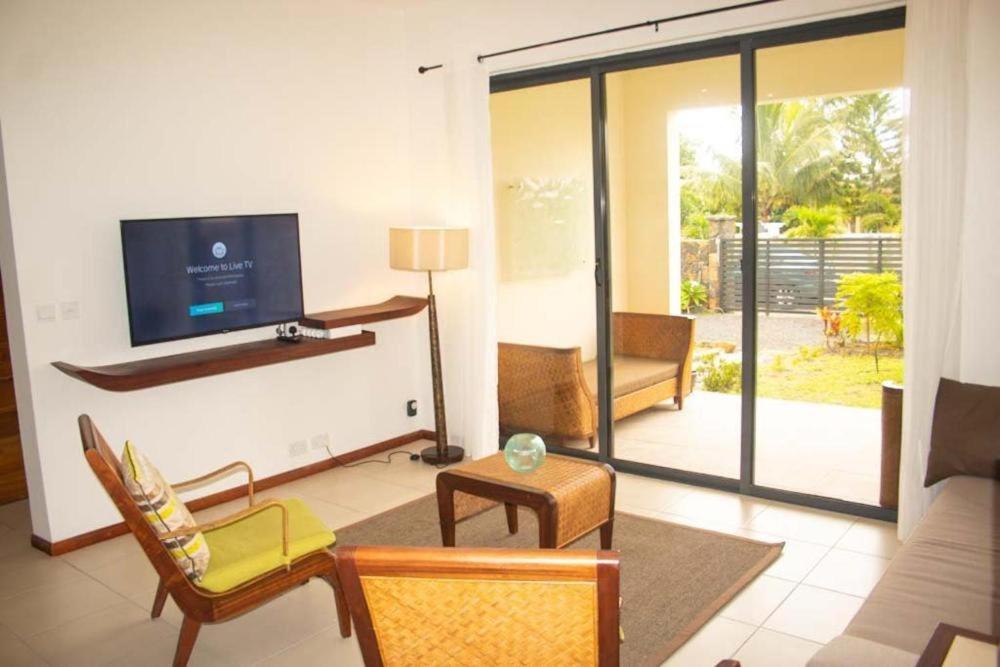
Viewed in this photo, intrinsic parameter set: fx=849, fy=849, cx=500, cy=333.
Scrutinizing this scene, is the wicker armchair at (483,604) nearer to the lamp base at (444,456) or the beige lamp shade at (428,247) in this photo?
the beige lamp shade at (428,247)

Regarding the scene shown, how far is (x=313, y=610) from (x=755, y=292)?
2.73m

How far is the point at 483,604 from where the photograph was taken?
6.35ft

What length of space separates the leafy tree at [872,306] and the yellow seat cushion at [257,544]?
278cm

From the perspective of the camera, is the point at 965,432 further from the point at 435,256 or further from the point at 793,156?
the point at 435,256

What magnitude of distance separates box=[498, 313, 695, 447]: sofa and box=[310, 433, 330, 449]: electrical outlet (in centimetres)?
119

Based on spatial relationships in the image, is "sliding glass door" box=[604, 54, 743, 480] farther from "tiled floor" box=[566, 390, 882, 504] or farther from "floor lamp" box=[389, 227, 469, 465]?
"floor lamp" box=[389, 227, 469, 465]

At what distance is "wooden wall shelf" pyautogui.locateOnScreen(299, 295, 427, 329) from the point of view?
4.98 m

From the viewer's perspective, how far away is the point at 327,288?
5.37 meters

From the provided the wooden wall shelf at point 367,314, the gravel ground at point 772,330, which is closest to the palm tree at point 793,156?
the gravel ground at point 772,330

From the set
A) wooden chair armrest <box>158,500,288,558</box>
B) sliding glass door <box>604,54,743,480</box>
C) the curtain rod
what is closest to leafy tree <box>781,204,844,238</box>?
sliding glass door <box>604,54,743,480</box>

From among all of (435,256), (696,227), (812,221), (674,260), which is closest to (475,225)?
(435,256)

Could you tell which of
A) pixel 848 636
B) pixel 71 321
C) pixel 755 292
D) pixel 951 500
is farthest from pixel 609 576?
pixel 71 321

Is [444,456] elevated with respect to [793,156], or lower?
lower

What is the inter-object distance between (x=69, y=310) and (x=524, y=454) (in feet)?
7.72
